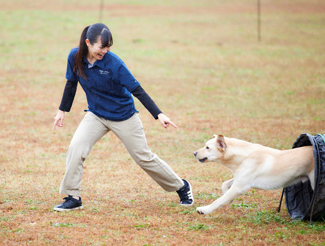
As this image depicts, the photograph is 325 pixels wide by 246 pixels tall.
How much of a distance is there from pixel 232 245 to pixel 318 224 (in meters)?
1.22

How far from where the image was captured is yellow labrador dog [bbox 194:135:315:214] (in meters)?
5.62

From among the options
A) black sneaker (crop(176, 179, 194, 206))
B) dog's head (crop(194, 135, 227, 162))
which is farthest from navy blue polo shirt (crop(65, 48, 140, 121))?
black sneaker (crop(176, 179, 194, 206))

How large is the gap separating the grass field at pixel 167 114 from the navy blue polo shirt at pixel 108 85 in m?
1.33

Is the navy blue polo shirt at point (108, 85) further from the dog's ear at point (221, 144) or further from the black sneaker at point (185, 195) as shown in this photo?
the black sneaker at point (185, 195)

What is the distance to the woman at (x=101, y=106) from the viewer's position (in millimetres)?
5859

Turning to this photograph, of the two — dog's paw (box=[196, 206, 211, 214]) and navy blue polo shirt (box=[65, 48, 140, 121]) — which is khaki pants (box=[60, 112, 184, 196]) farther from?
dog's paw (box=[196, 206, 211, 214])

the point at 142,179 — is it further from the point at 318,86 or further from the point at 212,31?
the point at 212,31

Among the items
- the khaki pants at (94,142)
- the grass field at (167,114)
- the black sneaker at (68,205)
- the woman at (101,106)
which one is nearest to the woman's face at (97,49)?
the woman at (101,106)

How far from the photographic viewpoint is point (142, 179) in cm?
803

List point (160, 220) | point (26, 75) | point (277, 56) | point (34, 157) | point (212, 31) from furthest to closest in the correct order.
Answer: point (212, 31), point (277, 56), point (26, 75), point (34, 157), point (160, 220)

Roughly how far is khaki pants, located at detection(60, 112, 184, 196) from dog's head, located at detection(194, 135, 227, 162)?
56cm

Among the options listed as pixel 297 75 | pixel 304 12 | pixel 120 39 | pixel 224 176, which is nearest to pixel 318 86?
pixel 297 75

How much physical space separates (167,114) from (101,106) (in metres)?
7.42

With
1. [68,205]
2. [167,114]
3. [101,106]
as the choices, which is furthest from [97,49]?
[167,114]
